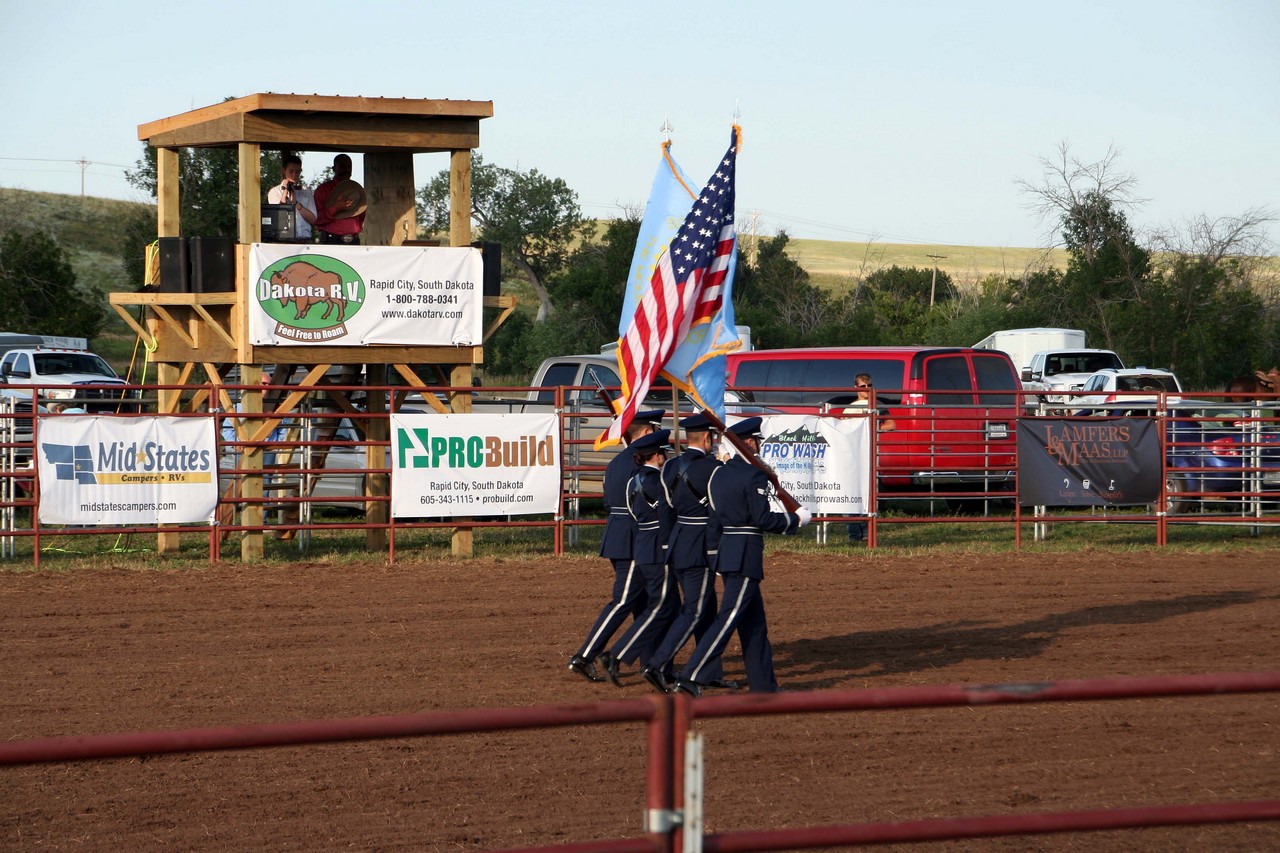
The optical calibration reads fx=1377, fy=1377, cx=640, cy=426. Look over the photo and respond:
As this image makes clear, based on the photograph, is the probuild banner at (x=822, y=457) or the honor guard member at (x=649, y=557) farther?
the probuild banner at (x=822, y=457)

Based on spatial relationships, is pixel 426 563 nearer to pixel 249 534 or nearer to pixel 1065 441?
pixel 249 534

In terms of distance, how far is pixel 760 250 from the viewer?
60.7m

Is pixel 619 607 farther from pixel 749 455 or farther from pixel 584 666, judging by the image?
pixel 749 455

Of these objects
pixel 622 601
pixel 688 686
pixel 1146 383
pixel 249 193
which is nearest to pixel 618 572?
pixel 622 601

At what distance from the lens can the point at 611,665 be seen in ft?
31.5

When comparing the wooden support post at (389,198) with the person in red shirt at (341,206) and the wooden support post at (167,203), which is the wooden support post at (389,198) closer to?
the person in red shirt at (341,206)

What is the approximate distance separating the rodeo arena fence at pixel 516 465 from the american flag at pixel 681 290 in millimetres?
4193

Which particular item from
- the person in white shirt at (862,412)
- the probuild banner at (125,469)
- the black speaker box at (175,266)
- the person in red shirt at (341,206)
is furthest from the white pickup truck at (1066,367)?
the probuild banner at (125,469)

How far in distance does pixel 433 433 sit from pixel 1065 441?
25.6 ft

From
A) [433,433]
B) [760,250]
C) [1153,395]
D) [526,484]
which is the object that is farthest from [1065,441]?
[760,250]

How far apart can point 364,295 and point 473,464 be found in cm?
226

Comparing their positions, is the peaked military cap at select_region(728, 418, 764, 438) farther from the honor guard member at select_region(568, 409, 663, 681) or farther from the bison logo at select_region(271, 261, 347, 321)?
the bison logo at select_region(271, 261, 347, 321)

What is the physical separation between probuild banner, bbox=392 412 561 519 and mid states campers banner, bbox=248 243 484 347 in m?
1.05

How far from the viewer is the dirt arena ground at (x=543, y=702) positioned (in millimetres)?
6582
